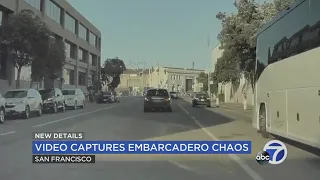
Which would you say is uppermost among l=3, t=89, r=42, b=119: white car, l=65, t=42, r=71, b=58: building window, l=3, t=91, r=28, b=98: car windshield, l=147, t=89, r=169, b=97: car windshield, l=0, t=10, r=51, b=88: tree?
l=65, t=42, r=71, b=58: building window

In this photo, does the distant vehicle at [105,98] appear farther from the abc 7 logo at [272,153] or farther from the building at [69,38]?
the abc 7 logo at [272,153]

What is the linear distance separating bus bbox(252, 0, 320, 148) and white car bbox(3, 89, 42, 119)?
47.6ft

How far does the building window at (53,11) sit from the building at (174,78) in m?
73.0

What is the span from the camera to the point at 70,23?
70.5 metres

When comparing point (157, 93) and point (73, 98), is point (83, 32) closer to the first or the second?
point (73, 98)

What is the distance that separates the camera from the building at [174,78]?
137 m

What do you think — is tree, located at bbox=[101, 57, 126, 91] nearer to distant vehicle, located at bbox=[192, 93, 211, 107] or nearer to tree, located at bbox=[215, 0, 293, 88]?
distant vehicle, located at bbox=[192, 93, 211, 107]

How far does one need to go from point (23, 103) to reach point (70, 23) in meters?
47.8

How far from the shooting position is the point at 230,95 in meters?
69.4

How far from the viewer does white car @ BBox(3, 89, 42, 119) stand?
24219 millimetres

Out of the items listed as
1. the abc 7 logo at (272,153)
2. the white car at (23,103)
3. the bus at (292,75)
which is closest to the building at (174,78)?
the white car at (23,103)

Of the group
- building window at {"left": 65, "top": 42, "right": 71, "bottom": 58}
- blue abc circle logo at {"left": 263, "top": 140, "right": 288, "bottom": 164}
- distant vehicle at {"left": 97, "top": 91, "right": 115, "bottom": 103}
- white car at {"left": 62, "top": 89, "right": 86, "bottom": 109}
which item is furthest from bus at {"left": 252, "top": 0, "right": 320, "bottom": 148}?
building window at {"left": 65, "top": 42, "right": 71, "bottom": 58}

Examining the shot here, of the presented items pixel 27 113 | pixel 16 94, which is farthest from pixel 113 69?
pixel 27 113

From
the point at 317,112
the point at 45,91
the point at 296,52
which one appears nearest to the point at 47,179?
the point at 317,112
